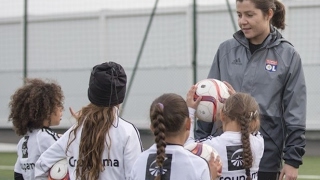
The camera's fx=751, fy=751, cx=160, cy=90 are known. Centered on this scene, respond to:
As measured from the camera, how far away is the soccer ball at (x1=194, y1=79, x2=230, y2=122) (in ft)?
13.5

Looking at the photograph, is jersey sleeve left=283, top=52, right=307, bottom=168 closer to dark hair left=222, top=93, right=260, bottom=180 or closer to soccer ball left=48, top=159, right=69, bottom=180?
dark hair left=222, top=93, right=260, bottom=180

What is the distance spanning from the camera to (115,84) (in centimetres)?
401

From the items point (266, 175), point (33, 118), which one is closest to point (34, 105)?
point (33, 118)

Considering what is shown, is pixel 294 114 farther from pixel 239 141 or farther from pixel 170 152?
pixel 170 152

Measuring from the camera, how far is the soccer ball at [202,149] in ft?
12.0

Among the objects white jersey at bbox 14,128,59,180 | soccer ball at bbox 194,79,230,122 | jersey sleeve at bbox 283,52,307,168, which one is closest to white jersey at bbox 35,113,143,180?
soccer ball at bbox 194,79,230,122

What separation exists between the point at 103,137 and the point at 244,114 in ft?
2.45

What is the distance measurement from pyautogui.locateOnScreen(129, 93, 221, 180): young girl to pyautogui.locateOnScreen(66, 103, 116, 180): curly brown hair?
1.15 ft

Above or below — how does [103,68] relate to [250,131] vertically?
above

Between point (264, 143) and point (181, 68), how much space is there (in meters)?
7.61

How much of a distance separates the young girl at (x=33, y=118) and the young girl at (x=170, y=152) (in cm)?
152

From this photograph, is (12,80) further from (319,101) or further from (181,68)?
(319,101)

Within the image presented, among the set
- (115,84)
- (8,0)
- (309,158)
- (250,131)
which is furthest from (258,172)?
(8,0)

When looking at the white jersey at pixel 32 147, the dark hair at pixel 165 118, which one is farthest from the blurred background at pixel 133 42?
the dark hair at pixel 165 118
